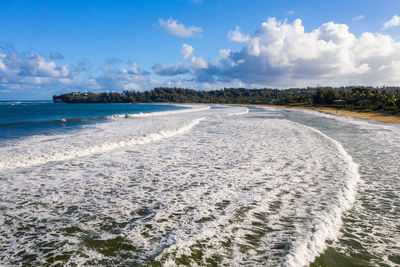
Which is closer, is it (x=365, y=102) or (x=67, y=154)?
(x=67, y=154)

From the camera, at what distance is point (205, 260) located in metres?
3.92

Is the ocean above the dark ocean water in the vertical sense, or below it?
below

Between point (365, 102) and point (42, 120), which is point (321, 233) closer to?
point (42, 120)

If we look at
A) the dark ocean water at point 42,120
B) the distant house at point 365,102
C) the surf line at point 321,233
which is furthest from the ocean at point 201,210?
the distant house at point 365,102

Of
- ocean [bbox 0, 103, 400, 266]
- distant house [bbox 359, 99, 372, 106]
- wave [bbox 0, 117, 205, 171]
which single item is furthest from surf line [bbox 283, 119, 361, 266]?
distant house [bbox 359, 99, 372, 106]

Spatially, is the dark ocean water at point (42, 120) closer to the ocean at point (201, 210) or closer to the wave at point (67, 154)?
the wave at point (67, 154)

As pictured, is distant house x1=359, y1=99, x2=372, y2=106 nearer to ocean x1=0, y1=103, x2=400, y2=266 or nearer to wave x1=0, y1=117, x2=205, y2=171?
ocean x1=0, y1=103, x2=400, y2=266

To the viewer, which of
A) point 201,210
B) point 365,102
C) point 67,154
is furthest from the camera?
point 365,102

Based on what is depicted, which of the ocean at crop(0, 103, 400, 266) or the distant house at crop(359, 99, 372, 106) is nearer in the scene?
the ocean at crop(0, 103, 400, 266)

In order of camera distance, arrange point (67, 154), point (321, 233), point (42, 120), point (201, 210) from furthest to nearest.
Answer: point (42, 120), point (67, 154), point (201, 210), point (321, 233)

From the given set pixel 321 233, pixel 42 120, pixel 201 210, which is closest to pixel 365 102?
pixel 321 233

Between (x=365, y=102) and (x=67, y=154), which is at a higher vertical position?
(x=365, y=102)

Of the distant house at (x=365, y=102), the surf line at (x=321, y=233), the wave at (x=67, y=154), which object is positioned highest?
the distant house at (x=365, y=102)

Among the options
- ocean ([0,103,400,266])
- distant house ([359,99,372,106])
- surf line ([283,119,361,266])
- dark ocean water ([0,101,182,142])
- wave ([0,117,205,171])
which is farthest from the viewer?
distant house ([359,99,372,106])
